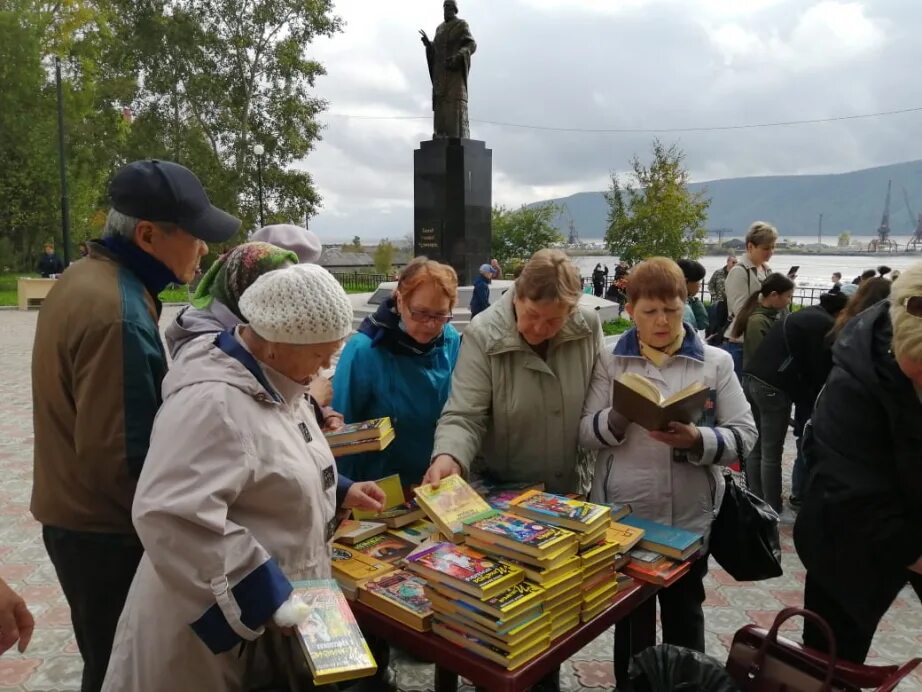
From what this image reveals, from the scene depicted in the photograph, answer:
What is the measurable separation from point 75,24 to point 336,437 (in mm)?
35800

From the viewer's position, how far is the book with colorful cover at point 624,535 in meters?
1.98

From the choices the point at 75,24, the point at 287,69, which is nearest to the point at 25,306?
the point at 287,69

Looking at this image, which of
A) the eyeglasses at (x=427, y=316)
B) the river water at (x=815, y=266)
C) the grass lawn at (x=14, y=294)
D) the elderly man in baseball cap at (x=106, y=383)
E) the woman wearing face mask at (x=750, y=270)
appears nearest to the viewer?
the elderly man in baseball cap at (x=106, y=383)

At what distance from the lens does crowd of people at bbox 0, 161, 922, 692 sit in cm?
142

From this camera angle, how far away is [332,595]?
1.54 m

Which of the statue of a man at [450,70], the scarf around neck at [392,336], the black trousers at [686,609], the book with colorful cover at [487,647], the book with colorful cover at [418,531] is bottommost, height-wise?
the black trousers at [686,609]

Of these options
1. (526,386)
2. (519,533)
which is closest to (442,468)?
(526,386)

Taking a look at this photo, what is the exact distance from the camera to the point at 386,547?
2129 millimetres

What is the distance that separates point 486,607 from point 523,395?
1.00 meters

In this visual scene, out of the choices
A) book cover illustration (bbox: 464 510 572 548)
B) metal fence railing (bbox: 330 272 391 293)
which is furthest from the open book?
metal fence railing (bbox: 330 272 391 293)

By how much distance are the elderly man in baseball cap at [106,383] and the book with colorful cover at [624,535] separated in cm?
133

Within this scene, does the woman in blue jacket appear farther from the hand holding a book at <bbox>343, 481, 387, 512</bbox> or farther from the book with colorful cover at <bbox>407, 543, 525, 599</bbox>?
the book with colorful cover at <bbox>407, 543, 525, 599</bbox>

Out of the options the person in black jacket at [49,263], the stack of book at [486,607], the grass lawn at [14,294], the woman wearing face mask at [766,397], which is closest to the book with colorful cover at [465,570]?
the stack of book at [486,607]

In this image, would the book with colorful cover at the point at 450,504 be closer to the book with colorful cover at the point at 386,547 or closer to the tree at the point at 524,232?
the book with colorful cover at the point at 386,547
